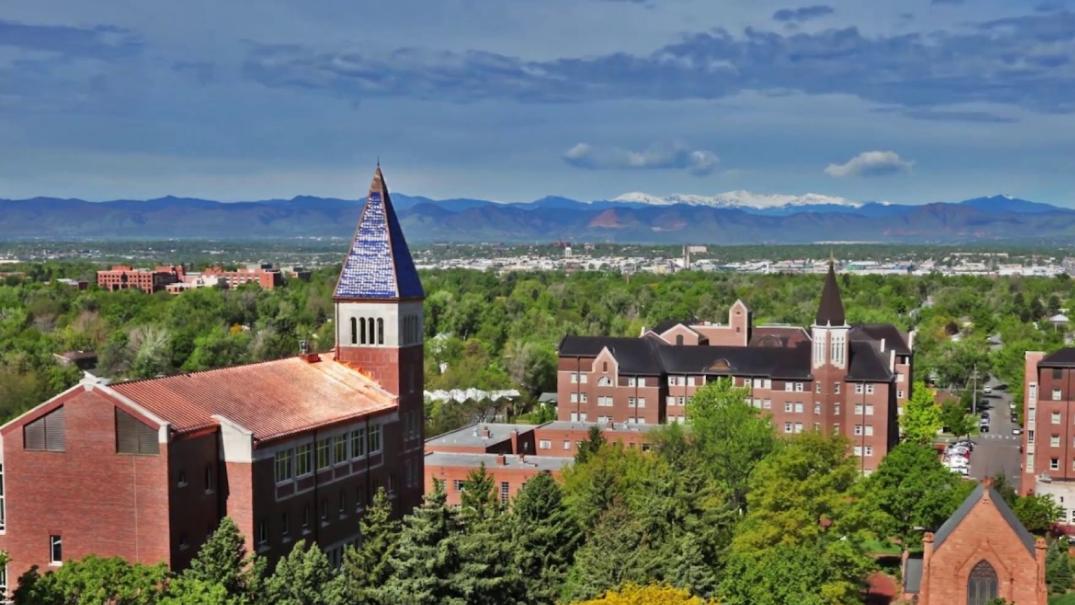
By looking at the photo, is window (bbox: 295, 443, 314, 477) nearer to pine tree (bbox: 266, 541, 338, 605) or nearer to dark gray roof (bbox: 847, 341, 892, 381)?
pine tree (bbox: 266, 541, 338, 605)

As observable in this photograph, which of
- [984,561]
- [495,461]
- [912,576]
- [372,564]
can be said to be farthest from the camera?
[495,461]

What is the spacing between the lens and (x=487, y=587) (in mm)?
39875

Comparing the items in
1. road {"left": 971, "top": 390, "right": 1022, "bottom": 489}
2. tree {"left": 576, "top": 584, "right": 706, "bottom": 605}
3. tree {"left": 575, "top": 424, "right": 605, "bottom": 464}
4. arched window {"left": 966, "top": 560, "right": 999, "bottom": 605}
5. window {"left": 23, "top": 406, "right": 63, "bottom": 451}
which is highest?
window {"left": 23, "top": 406, "right": 63, "bottom": 451}

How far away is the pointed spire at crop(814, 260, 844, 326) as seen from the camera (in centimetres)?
8925

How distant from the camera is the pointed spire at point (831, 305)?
293 feet

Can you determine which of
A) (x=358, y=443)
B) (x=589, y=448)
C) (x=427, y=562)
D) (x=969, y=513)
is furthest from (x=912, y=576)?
(x=427, y=562)

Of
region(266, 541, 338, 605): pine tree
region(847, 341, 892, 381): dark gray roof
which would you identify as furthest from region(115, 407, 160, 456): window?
region(847, 341, 892, 381): dark gray roof

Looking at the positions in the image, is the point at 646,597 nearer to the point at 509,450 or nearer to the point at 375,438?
the point at 375,438

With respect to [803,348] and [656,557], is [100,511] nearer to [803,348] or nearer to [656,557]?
[656,557]

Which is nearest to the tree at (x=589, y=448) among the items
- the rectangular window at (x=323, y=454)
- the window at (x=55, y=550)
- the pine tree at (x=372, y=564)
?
the rectangular window at (x=323, y=454)

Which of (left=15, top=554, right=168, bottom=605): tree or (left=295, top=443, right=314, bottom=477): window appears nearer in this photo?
(left=15, top=554, right=168, bottom=605): tree

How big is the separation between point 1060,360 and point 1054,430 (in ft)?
14.7

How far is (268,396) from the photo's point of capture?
49219 mm

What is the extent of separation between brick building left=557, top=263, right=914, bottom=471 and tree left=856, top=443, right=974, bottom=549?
26456mm
